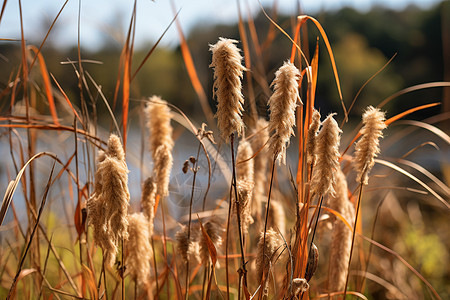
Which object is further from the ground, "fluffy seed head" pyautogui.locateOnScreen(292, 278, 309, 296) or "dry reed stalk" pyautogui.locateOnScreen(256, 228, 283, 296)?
"dry reed stalk" pyautogui.locateOnScreen(256, 228, 283, 296)

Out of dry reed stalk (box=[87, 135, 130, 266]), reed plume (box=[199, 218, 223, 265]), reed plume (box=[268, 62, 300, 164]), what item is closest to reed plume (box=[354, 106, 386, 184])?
reed plume (box=[268, 62, 300, 164])

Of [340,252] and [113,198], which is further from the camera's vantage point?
[340,252]

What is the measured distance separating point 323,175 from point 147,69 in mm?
19963

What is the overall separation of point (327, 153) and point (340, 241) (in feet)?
1.27

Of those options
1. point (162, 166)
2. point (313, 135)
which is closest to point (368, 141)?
point (313, 135)

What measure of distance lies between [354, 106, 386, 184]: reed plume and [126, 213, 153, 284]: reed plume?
1.40 ft

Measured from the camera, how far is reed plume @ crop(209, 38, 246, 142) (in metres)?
0.63

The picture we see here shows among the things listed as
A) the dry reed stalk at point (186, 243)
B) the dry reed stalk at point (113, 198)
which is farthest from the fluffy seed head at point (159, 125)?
the dry reed stalk at point (113, 198)

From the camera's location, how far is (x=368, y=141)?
0.74 m

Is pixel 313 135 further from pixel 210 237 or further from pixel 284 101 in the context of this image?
pixel 210 237

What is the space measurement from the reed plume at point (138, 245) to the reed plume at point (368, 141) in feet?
1.40

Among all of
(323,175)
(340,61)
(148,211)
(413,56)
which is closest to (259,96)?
(148,211)

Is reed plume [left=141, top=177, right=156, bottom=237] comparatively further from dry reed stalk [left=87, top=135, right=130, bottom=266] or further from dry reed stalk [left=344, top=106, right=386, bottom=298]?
dry reed stalk [left=344, top=106, right=386, bottom=298]

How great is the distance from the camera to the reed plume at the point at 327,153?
2.17 ft
